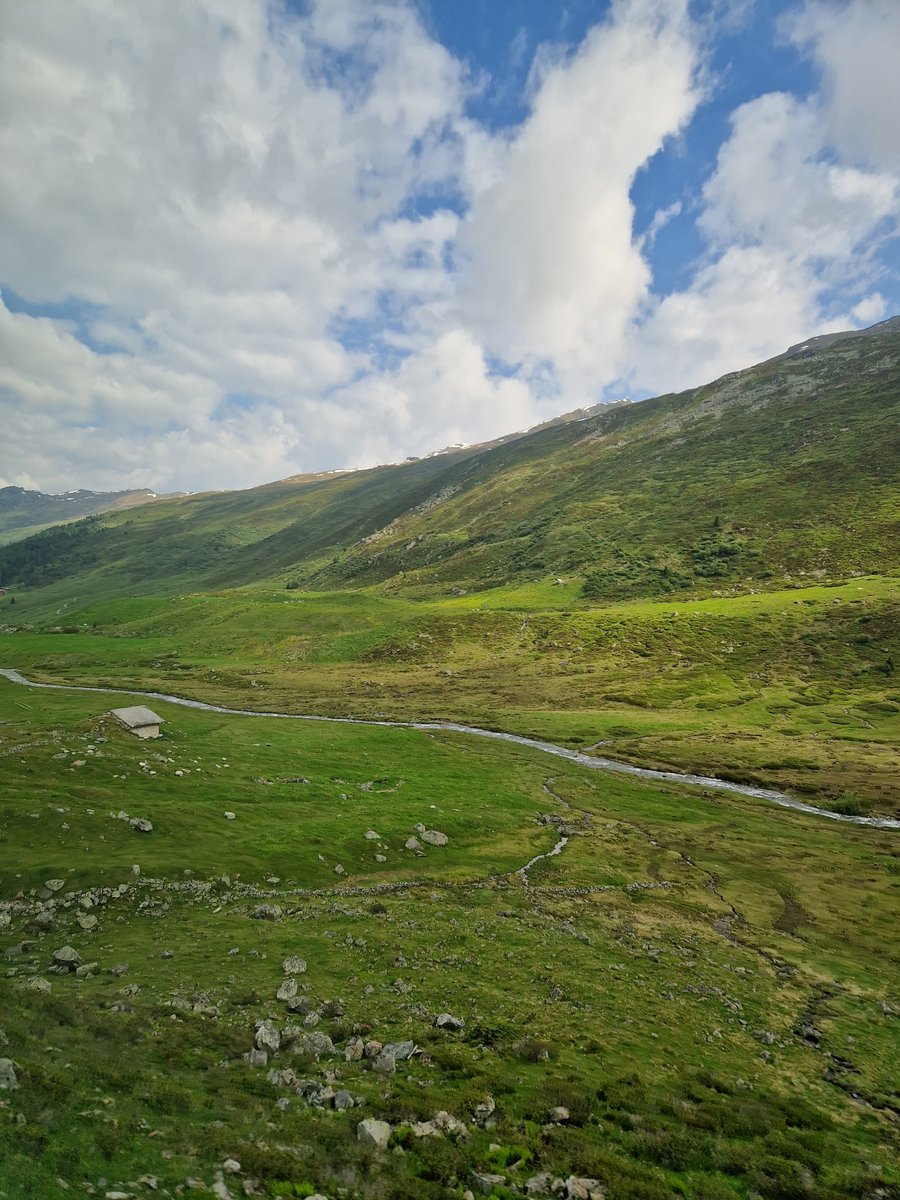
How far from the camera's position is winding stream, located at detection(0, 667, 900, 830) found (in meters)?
55.2

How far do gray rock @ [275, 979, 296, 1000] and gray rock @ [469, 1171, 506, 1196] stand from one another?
9.23 m

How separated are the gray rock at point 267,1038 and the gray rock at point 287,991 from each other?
6.88ft

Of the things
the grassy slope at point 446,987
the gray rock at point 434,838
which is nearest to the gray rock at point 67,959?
the grassy slope at point 446,987

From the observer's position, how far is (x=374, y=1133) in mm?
12742

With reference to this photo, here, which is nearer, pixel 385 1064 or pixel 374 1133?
pixel 374 1133

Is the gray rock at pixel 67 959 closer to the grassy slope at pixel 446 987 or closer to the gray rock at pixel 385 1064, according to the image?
the grassy slope at pixel 446 987

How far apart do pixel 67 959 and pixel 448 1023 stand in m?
13.4

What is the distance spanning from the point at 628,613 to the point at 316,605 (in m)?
84.2

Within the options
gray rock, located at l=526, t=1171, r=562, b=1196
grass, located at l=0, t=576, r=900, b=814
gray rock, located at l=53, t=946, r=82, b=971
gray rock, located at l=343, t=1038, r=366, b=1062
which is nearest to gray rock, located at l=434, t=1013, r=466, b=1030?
gray rock, located at l=343, t=1038, r=366, b=1062

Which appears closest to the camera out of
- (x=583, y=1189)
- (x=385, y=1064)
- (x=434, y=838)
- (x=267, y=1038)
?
(x=583, y=1189)

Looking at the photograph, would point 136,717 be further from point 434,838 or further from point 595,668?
point 595,668

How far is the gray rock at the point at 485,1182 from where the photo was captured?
11.8 meters

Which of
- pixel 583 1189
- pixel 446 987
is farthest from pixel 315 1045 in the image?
pixel 583 1189

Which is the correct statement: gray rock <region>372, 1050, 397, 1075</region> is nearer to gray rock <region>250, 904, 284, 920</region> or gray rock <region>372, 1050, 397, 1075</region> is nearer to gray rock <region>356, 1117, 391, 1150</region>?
gray rock <region>356, 1117, 391, 1150</region>
